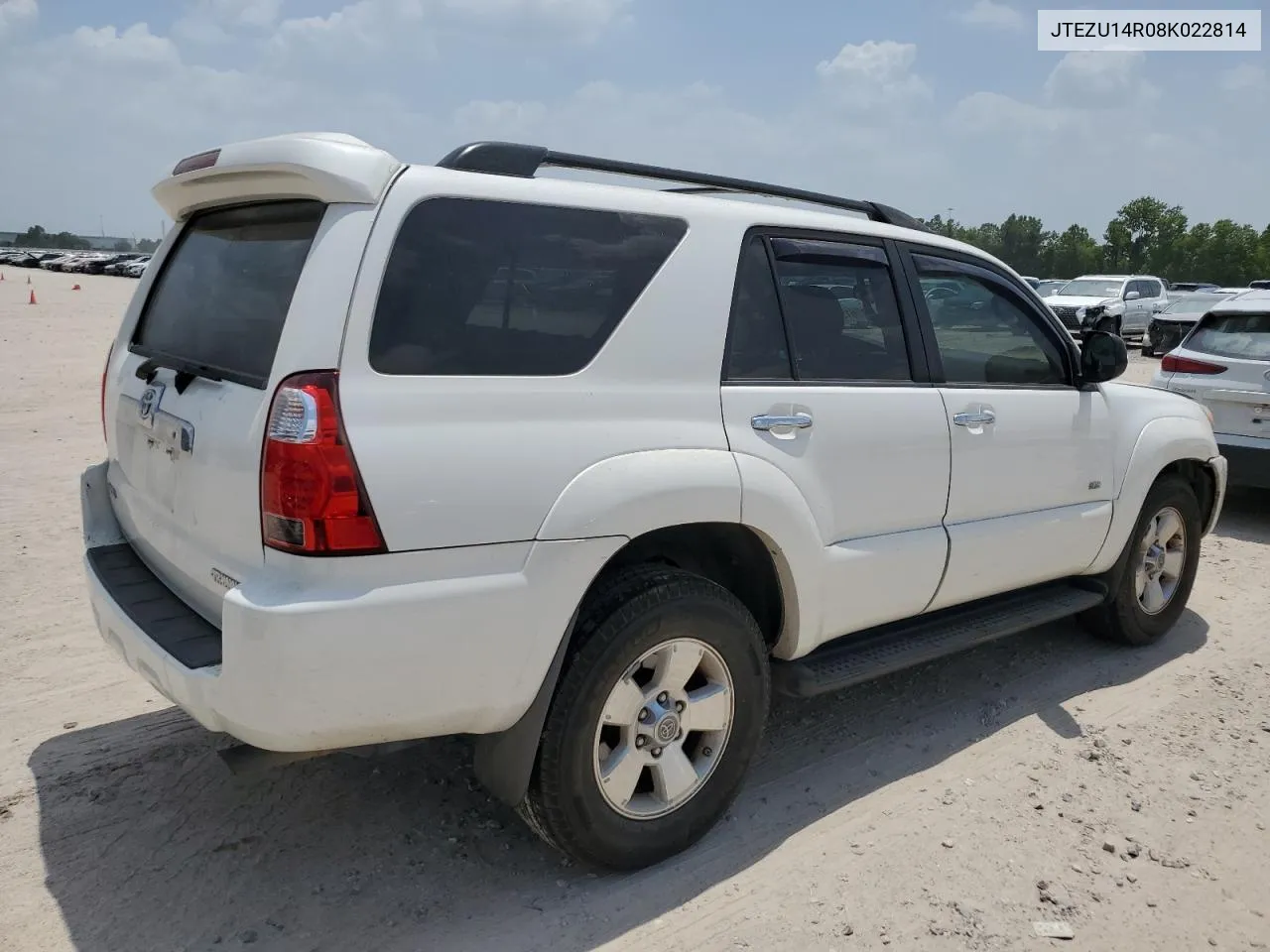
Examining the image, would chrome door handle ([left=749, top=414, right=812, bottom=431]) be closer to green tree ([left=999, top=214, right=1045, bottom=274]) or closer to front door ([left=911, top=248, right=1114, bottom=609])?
front door ([left=911, top=248, right=1114, bottom=609])

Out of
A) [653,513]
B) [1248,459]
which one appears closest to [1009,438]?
[653,513]

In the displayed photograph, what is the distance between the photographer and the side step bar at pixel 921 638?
3.29 meters

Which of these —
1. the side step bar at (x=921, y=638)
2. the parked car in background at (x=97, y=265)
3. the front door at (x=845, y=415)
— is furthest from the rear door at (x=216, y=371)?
the parked car in background at (x=97, y=265)

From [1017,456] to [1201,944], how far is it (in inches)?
69.2

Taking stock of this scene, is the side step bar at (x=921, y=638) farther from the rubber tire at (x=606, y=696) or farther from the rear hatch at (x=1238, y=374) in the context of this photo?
the rear hatch at (x=1238, y=374)

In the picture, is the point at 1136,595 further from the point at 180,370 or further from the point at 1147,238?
the point at 1147,238

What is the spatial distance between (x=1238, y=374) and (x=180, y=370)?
24.3 feet

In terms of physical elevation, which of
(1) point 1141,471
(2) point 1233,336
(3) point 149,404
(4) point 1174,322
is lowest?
(1) point 1141,471

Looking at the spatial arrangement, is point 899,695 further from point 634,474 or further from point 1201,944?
point 634,474

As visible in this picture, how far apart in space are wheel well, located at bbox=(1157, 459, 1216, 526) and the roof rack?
2029 mm

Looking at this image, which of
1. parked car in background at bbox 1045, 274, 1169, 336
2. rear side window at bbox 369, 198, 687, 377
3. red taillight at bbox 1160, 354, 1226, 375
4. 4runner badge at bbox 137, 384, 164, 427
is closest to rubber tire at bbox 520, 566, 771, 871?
rear side window at bbox 369, 198, 687, 377

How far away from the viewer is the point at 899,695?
4.25 meters

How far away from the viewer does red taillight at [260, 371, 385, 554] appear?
7.31 feet

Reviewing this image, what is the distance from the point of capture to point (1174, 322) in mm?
20047
